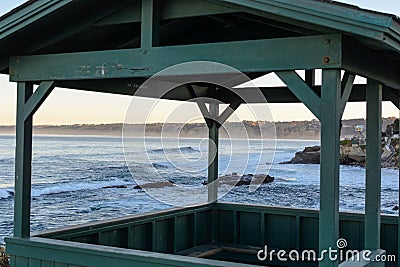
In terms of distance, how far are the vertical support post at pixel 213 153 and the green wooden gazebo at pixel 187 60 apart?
23.9 inches

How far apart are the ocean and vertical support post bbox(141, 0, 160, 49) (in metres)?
12.5

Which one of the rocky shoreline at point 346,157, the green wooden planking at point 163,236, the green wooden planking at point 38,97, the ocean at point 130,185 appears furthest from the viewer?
the rocky shoreline at point 346,157

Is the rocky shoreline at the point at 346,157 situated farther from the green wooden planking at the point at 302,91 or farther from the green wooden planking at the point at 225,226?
the green wooden planking at the point at 302,91

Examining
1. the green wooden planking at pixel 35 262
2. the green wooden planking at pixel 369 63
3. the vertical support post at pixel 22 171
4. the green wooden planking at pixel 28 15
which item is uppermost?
the green wooden planking at pixel 28 15

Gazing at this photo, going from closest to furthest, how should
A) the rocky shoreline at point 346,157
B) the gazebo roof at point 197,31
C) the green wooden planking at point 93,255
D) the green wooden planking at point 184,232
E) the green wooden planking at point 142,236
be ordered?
the gazebo roof at point 197,31
the green wooden planking at point 93,255
the green wooden planking at point 142,236
the green wooden planking at point 184,232
the rocky shoreline at point 346,157

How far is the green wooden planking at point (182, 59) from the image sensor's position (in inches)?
124

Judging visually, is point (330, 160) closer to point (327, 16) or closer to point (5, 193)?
point (327, 16)

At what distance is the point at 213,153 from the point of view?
6652 mm

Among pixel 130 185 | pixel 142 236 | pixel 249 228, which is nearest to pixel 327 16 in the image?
pixel 142 236

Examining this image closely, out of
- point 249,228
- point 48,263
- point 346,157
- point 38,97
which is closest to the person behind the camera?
point 48,263

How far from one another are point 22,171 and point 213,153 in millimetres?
2915

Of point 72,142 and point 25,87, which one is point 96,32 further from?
point 72,142

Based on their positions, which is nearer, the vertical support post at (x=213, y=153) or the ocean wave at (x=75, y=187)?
the vertical support post at (x=213, y=153)

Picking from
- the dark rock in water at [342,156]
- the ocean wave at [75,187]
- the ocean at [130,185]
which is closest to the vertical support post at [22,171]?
the ocean at [130,185]
